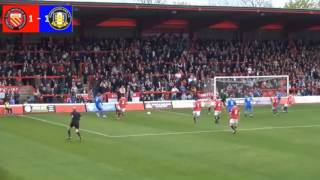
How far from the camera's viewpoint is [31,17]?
44.5 m

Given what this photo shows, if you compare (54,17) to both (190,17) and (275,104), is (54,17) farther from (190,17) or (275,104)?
(275,104)

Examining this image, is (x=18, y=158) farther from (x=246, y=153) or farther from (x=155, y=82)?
(x=155, y=82)

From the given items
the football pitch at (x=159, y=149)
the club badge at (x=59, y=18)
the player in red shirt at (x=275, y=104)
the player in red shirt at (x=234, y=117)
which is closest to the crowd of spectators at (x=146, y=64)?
the club badge at (x=59, y=18)

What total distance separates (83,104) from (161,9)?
10720 millimetres

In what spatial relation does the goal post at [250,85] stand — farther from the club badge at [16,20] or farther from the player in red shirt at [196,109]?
the club badge at [16,20]

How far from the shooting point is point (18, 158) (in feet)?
77.7

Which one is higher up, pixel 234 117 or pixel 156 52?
pixel 156 52

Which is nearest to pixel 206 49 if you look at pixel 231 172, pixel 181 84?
pixel 181 84

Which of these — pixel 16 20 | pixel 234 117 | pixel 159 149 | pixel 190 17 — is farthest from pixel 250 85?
pixel 159 149

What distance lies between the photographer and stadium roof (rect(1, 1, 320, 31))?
162ft

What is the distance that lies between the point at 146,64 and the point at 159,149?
2926 cm

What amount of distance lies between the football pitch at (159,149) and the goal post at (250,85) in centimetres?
1068

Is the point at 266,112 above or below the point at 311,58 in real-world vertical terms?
below

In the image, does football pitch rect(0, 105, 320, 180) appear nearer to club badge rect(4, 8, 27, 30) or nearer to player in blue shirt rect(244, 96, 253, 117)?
player in blue shirt rect(244, 96, 253, 117)
